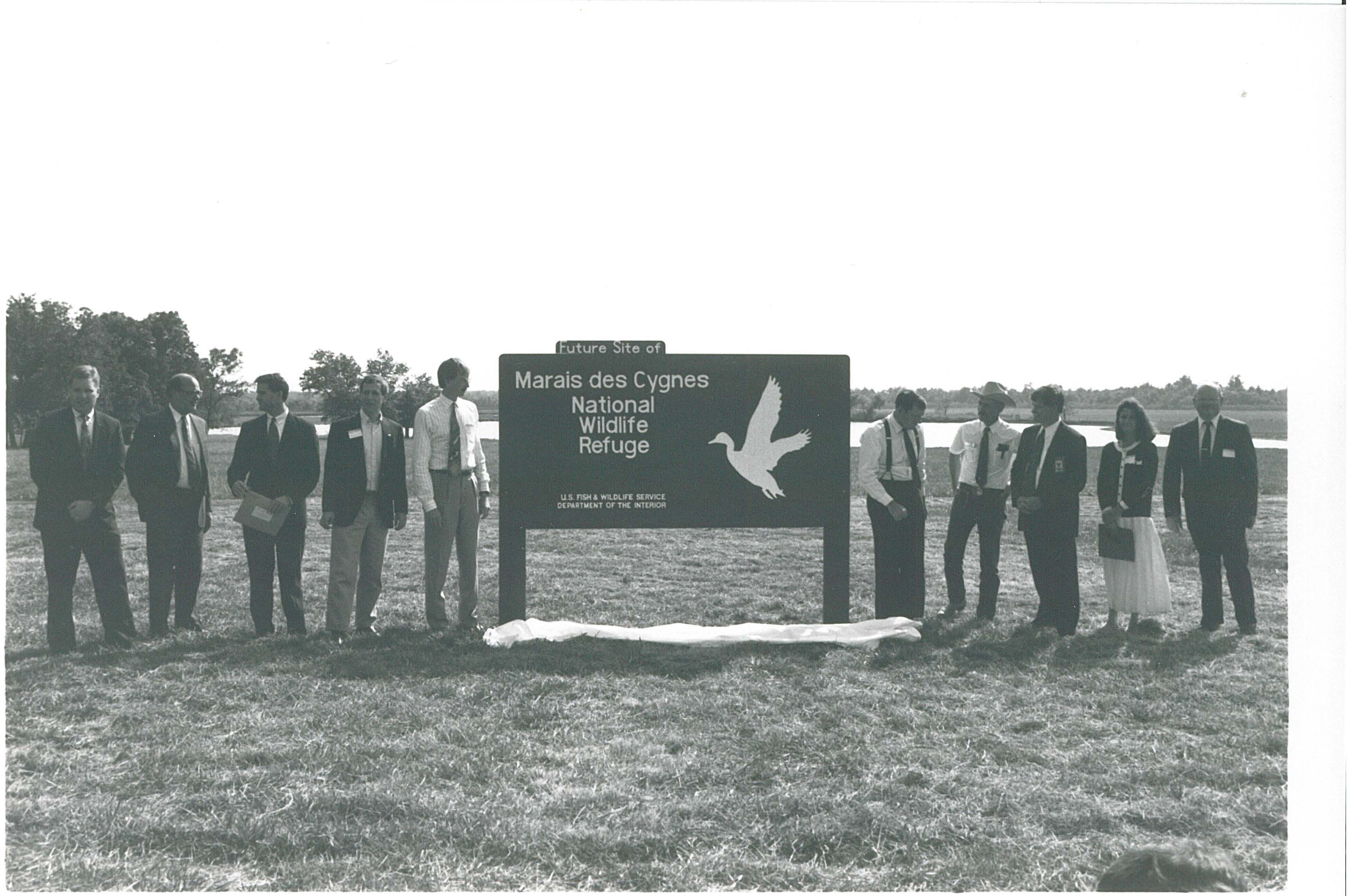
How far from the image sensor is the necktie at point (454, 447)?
7270 millimetres

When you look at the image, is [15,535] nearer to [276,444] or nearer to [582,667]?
[276,444]

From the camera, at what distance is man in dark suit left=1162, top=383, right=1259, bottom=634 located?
7.38 meters

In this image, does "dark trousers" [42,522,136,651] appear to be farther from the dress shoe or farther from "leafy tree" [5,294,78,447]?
"leafy tree" [5,294,78,447]

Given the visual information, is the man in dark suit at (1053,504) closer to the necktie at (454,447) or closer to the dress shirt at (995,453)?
the dress shirt at (995,453)

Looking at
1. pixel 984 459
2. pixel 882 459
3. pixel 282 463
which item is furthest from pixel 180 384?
pixel 984 459

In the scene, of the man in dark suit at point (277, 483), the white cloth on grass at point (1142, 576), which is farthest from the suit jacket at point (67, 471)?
the white cloth on grass at point (1142, 576)

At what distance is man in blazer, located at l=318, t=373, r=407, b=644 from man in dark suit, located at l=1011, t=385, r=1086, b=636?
456cm

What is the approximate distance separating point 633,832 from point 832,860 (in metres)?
0.76

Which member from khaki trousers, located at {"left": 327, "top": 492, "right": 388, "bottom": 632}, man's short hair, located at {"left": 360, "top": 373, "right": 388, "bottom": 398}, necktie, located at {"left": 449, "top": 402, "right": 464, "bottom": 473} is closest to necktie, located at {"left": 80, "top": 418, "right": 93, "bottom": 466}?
khaki trousers, located at {"left": 327, "top": 492, "right": 388, "bottom": 632}

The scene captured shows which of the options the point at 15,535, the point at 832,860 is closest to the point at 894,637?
the point at 832,860

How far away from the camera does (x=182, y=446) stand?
714 centimetres

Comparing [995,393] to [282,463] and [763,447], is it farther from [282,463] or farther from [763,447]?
[282,463]

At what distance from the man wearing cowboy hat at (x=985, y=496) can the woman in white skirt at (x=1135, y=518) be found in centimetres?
75

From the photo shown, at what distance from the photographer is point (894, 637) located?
23.0 feet
